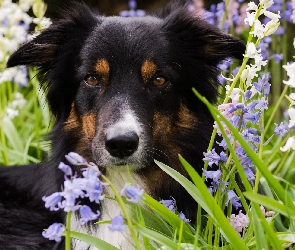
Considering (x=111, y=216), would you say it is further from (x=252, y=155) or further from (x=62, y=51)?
(x=252, y=155)

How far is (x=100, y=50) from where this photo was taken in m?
3.96

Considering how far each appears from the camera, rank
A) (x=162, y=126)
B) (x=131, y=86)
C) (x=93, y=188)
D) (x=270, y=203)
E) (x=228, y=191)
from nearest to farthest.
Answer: (x=93, y=188) → (x=270, y=203) → (x=228, y=191) → (x=131, y=86) → (x=162, y=126)

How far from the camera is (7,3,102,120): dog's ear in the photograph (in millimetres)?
4188

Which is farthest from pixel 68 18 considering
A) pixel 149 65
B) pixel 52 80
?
pixel 149 65

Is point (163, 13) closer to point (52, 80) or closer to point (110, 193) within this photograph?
point (52, 80)

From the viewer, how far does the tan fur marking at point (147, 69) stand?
3.88 metres

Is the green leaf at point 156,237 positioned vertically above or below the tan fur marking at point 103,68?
below

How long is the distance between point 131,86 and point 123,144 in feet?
1.65

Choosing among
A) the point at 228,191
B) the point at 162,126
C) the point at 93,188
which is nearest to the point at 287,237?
the point at 228,191

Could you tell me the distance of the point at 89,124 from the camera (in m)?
3.94

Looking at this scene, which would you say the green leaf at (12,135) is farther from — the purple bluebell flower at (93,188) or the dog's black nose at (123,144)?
the purple bluebell flower at (93,188)

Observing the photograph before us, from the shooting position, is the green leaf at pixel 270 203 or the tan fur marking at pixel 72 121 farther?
the tan fur marking at pixel 72 121

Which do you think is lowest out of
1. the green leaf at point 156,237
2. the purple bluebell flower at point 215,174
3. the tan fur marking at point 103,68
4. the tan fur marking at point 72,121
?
the tan fur marking at point 72,121

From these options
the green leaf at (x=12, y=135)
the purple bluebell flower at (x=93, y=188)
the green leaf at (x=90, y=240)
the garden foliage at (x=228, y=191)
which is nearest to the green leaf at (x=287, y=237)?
the garden foliage at (x=228, y=191)
